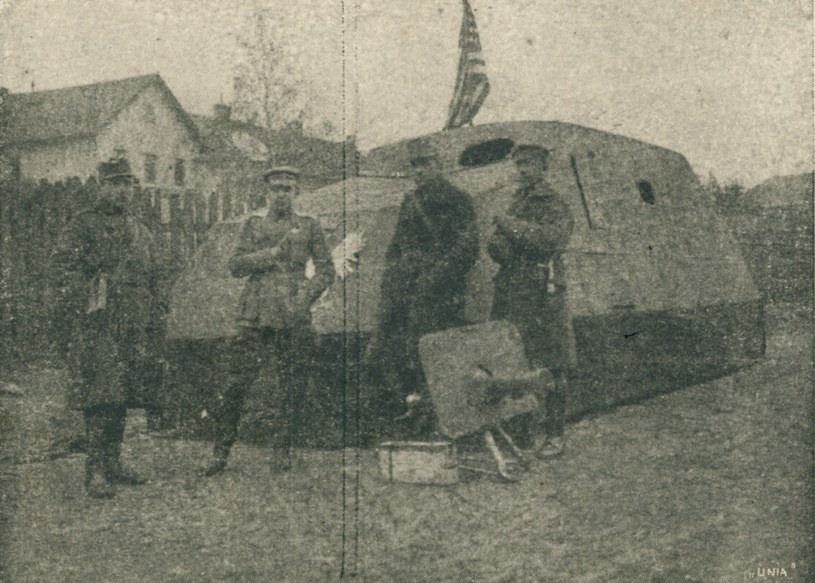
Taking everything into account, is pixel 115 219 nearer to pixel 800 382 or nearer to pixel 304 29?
pixel 304 29

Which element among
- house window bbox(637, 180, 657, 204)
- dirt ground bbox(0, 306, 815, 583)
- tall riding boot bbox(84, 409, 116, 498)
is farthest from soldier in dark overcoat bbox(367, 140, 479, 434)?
tall riding boot bbox(84, 409, 116, 498)

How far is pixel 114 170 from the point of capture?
412 cm

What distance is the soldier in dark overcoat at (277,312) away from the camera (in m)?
4.06

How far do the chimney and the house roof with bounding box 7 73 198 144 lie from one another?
125 mm

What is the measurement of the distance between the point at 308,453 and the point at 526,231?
159 cm

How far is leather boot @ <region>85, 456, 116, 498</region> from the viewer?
4039 millimetres

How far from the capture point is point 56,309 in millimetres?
4152

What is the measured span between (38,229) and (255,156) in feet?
3.76

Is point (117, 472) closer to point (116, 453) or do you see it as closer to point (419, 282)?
point (116, 453)

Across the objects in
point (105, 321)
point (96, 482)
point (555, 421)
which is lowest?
point (96, 482)

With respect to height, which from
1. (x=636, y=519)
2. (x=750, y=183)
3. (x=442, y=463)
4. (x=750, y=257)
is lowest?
(x=636, y=519)

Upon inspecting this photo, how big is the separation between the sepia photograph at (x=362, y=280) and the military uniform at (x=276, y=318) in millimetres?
15

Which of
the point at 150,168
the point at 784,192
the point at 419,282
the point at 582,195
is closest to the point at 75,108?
the point at 150,168

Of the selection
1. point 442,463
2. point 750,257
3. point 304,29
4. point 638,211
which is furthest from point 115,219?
point 750,257
